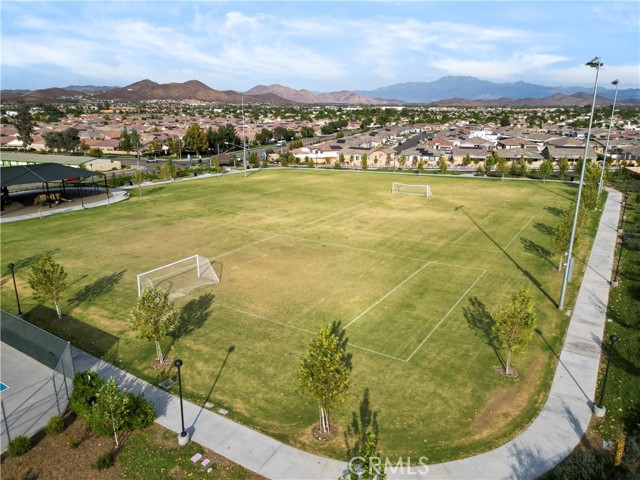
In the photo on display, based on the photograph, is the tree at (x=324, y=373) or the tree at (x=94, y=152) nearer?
the tree at (x=324, y=373)

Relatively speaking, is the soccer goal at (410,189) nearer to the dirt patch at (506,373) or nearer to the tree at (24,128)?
the dirt patch at (506,373)

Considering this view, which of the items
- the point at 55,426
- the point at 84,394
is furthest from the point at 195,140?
the point at 55,426

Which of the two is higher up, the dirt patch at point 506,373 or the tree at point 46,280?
the tree at point 46,280

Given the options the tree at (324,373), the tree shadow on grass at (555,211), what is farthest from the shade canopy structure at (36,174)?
the tree shadow on grass at (555,211)

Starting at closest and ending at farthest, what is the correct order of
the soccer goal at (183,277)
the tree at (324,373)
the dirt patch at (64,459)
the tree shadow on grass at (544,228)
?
the dirt patch at (64,459)
the tree at (324,373)
the soccer goal at (183,277)
the tree shadow on grass at (544,228)

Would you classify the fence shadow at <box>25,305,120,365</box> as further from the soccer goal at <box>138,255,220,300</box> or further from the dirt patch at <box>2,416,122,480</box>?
the dirt patch at <box>2,416,122,480</box>

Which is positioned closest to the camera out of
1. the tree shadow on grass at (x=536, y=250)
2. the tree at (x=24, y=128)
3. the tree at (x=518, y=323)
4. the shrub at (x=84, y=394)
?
the shrub at (x=84, y=394)

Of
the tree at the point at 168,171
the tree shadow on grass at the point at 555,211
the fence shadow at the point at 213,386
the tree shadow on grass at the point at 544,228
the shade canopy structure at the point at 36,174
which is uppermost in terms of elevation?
the shade canopy structure at the point at 36,174
